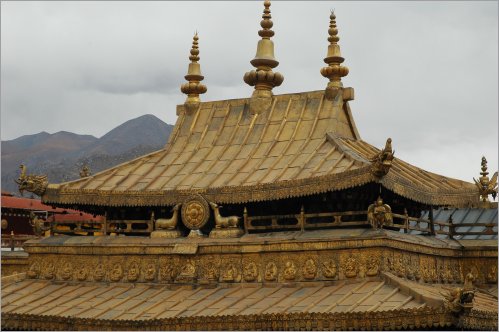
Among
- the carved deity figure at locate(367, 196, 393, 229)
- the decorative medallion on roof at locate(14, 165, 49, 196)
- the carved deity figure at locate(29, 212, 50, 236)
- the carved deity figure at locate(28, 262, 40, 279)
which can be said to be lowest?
the carved deity figure at locate(28, 262, 40, 279)

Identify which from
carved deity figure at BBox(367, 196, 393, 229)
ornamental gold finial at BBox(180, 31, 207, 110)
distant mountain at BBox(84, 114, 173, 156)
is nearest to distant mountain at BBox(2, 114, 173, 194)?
Answer: distant mountain at BBox(84, 114, 173, 156)

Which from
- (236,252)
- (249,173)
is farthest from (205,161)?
(236,252)

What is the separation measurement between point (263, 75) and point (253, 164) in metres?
2.16

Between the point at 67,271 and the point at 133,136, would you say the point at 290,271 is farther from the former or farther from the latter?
the point at 133,136

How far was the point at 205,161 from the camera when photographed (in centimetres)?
1734

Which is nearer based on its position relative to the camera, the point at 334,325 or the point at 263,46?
the point at 334,325

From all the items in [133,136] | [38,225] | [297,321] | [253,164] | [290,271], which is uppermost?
[133,136]

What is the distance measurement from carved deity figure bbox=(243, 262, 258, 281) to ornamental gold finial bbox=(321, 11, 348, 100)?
154 inches

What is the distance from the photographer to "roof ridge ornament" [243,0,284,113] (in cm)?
1784

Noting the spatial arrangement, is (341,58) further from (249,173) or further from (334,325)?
(334,325)

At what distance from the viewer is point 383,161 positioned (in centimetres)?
1355

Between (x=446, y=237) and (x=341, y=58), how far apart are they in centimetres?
416

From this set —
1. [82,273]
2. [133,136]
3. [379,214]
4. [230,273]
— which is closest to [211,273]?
[230,273]

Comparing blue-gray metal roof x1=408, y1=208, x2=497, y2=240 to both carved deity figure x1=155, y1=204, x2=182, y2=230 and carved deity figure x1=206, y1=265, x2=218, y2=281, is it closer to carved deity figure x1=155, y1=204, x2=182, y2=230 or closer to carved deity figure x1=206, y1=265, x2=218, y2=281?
carved deity figure x1=206, y1=265, x2=218, y2=281
